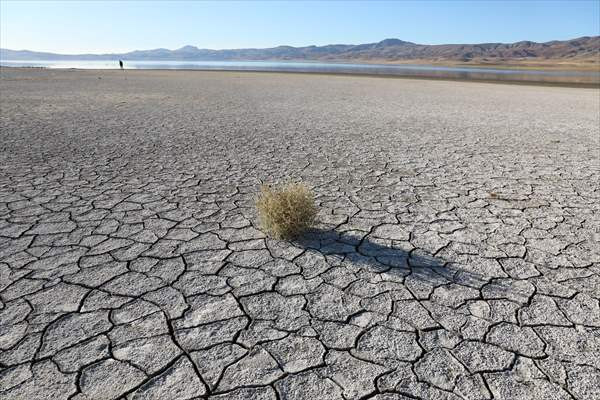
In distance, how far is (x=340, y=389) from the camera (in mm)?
2010

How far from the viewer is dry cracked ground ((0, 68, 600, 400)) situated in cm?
210

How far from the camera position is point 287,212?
359 centimetres

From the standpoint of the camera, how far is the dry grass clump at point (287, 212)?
3.60 meters

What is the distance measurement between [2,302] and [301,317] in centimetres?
206

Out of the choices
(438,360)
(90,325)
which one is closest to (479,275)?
(438,360)

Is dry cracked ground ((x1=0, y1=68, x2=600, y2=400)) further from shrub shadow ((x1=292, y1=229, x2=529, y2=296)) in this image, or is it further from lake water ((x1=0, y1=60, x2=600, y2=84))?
lake water ((x1=0, y1=60, x2=600, y2=84))

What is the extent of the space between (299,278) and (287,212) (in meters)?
0.76

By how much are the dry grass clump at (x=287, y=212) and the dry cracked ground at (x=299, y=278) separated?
0.14 meters

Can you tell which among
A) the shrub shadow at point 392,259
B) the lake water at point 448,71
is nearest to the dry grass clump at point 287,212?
the shrub shadow at point 392,259

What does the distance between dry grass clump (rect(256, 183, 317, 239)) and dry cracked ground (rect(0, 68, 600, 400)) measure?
14 centimetres

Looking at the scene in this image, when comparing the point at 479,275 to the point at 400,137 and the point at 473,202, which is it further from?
the point at 400,137

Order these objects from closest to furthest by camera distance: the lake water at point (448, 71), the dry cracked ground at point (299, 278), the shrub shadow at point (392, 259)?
the dry cracked ground at point (299, 278) → the shrub shadow at point (392, 259) → the lake water at point (448, 71)

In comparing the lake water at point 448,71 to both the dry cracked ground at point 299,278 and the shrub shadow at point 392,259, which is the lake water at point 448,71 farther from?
the shrub shadow at point 392,259

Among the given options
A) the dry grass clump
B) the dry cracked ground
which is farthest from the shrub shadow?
the dry grass clump
